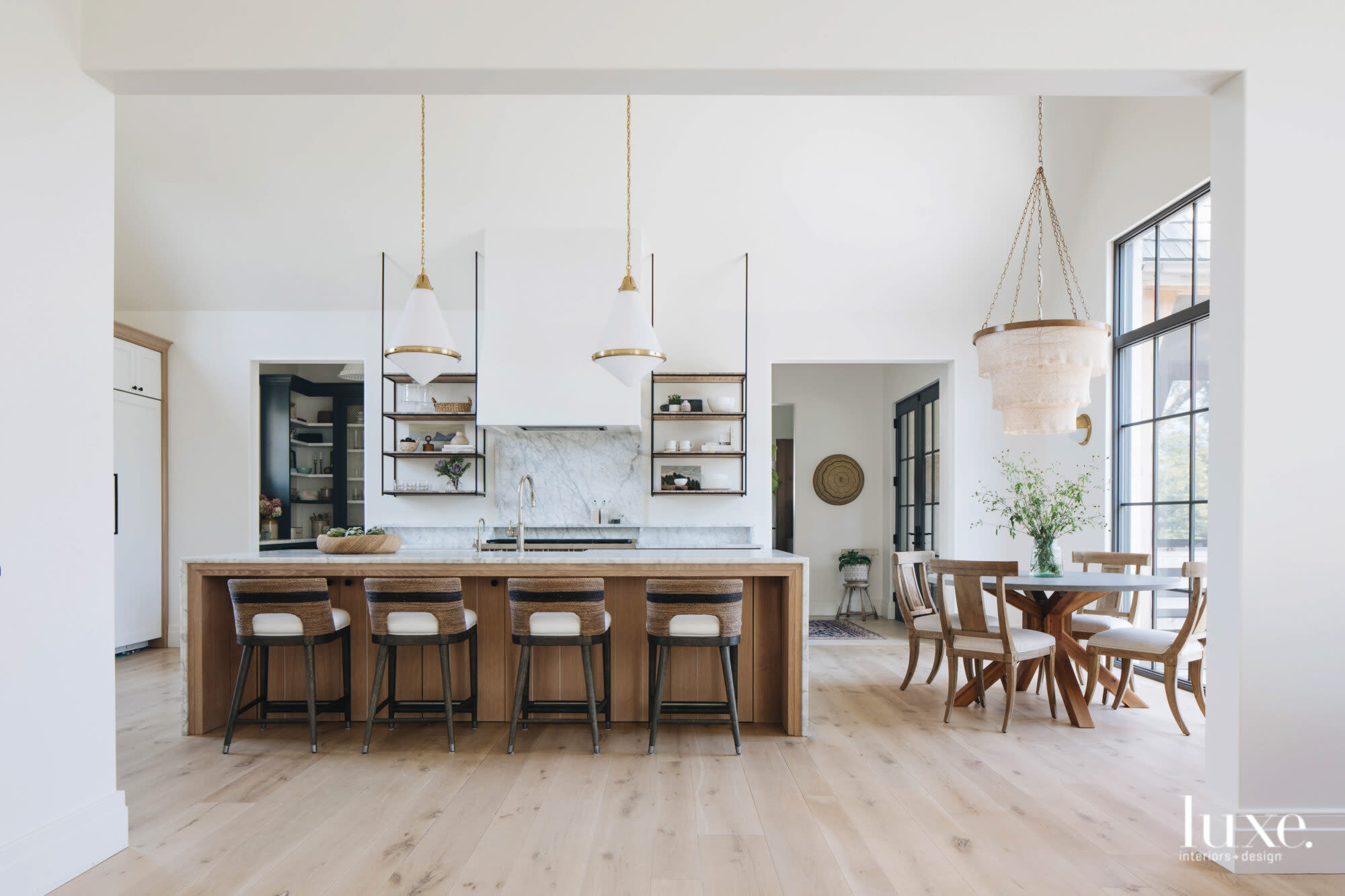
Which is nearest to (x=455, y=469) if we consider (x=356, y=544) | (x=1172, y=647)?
(x=356, y=544)

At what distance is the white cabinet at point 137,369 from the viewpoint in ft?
18.9

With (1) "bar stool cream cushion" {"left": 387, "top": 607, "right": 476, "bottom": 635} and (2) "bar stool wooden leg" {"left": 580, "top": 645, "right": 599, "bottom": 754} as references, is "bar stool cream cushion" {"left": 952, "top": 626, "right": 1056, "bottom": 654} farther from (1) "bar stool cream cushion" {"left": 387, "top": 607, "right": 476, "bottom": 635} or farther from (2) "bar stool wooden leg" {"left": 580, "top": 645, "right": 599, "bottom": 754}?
(1) "bar stool cream cushion" {"left": 387, "top": 607, "right": 476, "bottom": 635}

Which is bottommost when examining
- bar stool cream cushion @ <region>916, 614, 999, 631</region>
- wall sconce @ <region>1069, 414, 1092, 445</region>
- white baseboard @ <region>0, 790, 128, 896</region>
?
white baseboard @ <region>0, 790, 128, 896</region>

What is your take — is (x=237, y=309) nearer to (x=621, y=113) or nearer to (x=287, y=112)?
(x=287, y=112)

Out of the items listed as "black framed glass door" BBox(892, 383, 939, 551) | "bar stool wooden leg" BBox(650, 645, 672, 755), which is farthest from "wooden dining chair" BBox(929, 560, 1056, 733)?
"black framed glass door" BBox(892, 383, 939, 551)

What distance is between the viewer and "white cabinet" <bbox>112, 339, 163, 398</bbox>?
5.77m

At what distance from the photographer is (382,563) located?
3729mm

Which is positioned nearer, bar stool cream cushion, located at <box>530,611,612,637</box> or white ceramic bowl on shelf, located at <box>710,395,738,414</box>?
bar stool cream cushion, located at <box>530,611,612,637</box>

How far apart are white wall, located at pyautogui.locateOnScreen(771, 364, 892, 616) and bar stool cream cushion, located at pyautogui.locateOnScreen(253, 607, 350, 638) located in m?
5.76

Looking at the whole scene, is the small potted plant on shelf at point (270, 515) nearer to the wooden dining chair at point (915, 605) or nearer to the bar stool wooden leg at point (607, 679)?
the bar stool wooden leg at point (607, 679)

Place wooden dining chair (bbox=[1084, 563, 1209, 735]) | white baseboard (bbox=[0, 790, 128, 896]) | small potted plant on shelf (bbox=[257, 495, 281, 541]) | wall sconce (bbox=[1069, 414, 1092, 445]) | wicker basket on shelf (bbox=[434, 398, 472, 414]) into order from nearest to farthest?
white baseboard (bbox=[0, 790, 128, 896]) → wooden dining chair (bbox=[1084, 563, 1209, 735]) → wall sconce (bbox=[1069, 414, 1092, 445]) → wicker basket on shelf (bbox=[434, 398, 472, 414]) → small potted plant on shelf (bbox=[257, 495, 281, 541])

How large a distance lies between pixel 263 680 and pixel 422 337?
186cm

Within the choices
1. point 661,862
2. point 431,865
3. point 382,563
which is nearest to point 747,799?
point 661,862

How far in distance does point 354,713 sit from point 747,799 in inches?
83.4
